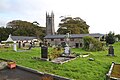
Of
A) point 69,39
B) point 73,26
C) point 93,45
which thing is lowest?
point 93,45

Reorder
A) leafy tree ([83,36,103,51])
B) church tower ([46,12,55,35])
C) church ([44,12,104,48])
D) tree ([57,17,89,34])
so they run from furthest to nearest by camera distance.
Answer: church tower ([46,12,55,35]), tree ([57,17,89,34]), church ([44,12,104,48]), leafy tree ([83,36,103,51])

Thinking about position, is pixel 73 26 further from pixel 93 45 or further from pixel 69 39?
pixel 93 45

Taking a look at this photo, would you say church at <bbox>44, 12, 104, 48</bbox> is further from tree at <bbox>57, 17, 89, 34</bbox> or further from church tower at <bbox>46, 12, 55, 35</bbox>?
church tower at <bbox>46, 12, 55, 35</bbox>

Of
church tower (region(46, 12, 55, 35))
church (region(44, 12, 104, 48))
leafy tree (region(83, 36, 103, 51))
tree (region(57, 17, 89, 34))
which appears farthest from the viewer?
church tower (region(46, 12, 55, 35))

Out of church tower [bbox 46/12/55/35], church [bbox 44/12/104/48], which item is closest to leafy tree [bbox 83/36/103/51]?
church [bbox 44/12/104/48]

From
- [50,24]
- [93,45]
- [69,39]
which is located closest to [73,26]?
[50,24]

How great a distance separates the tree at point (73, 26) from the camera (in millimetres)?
73675

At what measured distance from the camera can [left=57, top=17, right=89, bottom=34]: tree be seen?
73.7 metres

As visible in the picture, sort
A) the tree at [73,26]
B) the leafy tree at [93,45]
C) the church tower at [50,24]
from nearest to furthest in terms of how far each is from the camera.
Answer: the leafy tree at [93,45]
the tree at [73,26]
the church tower at [50,24]

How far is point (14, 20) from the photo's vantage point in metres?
91.2

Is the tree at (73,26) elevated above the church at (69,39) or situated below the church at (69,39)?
above

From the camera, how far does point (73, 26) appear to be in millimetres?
74500

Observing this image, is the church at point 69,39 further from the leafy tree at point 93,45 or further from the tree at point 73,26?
the tree at point 73,26

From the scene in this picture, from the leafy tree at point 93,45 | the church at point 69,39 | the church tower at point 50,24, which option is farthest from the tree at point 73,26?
the leafy tree at point 93,45
